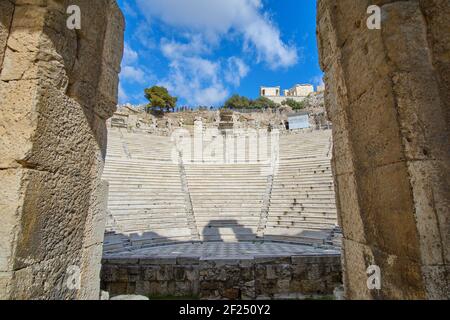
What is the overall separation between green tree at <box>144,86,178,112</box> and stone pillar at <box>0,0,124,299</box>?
36.6 metres

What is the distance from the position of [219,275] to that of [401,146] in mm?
5234

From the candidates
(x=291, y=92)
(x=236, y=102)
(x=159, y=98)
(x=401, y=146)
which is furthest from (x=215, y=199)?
(x=291, y=92)

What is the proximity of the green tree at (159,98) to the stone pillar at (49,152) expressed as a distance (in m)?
36.6

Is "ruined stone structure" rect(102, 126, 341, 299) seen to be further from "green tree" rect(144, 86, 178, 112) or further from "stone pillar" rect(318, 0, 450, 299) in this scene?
"green tree" rect(144, 86, 178, 112)

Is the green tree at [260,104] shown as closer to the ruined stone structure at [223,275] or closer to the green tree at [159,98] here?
the green tree at [159,98]

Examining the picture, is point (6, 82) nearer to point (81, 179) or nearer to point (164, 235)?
point (81, 179)

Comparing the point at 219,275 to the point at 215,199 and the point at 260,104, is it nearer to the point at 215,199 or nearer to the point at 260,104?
the point at 215,199

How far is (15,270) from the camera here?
148 centimetres

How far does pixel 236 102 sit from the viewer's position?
148 feet

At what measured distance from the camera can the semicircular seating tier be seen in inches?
409

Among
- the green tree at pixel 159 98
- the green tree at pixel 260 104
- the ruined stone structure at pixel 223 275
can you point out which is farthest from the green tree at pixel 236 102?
the ruined stone structure at pixel 223 275

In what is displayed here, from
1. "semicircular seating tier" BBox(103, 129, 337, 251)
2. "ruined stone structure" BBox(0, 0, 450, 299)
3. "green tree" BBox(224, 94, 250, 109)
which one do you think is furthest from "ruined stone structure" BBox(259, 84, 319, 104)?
"ruined stone structure" BBox(0, 0, 450, 299)

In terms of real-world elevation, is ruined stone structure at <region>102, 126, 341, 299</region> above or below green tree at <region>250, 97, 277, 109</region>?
below

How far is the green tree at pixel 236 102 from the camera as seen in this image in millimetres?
44625
